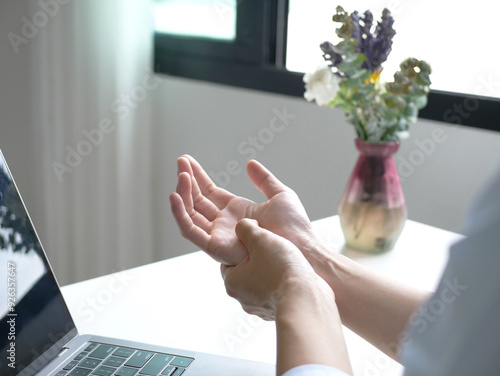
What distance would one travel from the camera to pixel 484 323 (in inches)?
13.3

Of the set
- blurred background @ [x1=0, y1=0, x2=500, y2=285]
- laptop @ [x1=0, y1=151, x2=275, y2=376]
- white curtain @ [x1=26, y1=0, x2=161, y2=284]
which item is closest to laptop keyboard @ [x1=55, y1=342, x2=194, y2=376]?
laptop @ [x1=0, y1=151, x2=275, y2=376]

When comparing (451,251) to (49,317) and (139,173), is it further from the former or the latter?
(139,173)

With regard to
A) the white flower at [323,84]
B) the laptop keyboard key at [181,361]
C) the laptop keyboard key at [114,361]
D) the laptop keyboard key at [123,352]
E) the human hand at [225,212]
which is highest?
the white flower at [323,84]

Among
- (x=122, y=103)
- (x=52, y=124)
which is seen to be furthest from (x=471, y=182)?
(x=52, y=124)

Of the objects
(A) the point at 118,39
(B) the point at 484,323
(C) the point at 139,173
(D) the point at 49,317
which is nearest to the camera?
(B) the point at 484,323

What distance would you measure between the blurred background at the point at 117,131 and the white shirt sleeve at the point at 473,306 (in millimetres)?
1264

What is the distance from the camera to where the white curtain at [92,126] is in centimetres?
190

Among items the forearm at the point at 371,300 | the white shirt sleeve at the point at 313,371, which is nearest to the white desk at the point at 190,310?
the forearm at the point at 371,300

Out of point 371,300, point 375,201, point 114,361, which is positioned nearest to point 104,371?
point 114,361

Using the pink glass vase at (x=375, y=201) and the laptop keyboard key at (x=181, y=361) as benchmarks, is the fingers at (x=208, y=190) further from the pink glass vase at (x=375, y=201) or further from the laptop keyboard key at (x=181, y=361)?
the laptop keyboard key at (x=181, y=361)

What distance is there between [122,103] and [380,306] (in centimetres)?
145

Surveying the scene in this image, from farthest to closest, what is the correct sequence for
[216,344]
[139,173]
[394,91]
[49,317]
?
1. [139,173]
2. [394,91]
3. [216,344]
4. [49,317]

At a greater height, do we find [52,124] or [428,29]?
[428,29]

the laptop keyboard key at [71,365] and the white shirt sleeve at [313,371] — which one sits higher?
the white shirt sleeve at [313,371]
